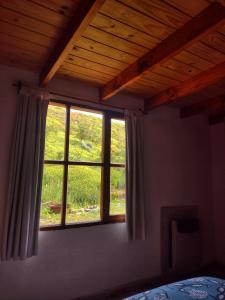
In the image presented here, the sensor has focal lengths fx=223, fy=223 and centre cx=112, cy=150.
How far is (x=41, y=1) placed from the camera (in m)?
1.38

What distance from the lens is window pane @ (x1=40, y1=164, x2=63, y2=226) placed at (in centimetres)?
232

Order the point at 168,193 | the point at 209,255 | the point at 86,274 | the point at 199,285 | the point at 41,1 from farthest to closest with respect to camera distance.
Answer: the point at 209,255 → the point at 168,193 → the point at 86,274 → the point at 199,285 → the point at 41,1

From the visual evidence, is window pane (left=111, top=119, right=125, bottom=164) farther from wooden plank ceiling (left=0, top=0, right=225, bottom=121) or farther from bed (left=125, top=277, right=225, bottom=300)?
bed (left=125, top=277, right=225, bottom=300)

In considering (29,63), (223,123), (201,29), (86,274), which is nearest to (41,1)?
(29,63)

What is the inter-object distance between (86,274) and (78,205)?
2.42 ft

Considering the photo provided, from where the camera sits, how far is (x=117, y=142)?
2.86 meters

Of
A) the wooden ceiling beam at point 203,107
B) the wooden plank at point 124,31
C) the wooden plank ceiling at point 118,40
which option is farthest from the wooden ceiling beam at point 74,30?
the wooden ceiling beam at point 203,107

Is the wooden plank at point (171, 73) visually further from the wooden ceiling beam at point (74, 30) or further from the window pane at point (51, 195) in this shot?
the window pane at point (51, 195)

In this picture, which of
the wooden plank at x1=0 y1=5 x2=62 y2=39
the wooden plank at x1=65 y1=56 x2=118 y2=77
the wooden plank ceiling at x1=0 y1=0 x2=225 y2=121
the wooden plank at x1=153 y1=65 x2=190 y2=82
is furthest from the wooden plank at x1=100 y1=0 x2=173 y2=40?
the wooden plank at x1=65 y1=56 x2=118 y2=77

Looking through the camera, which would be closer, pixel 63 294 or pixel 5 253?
pixel 5 253

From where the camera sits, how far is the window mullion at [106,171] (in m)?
2.63

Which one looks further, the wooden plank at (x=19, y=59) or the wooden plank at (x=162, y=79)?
the wooden plank at (x=162, y=79)

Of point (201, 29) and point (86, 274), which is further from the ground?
point (201, 29)

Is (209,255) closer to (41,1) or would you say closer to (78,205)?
(78,205)
